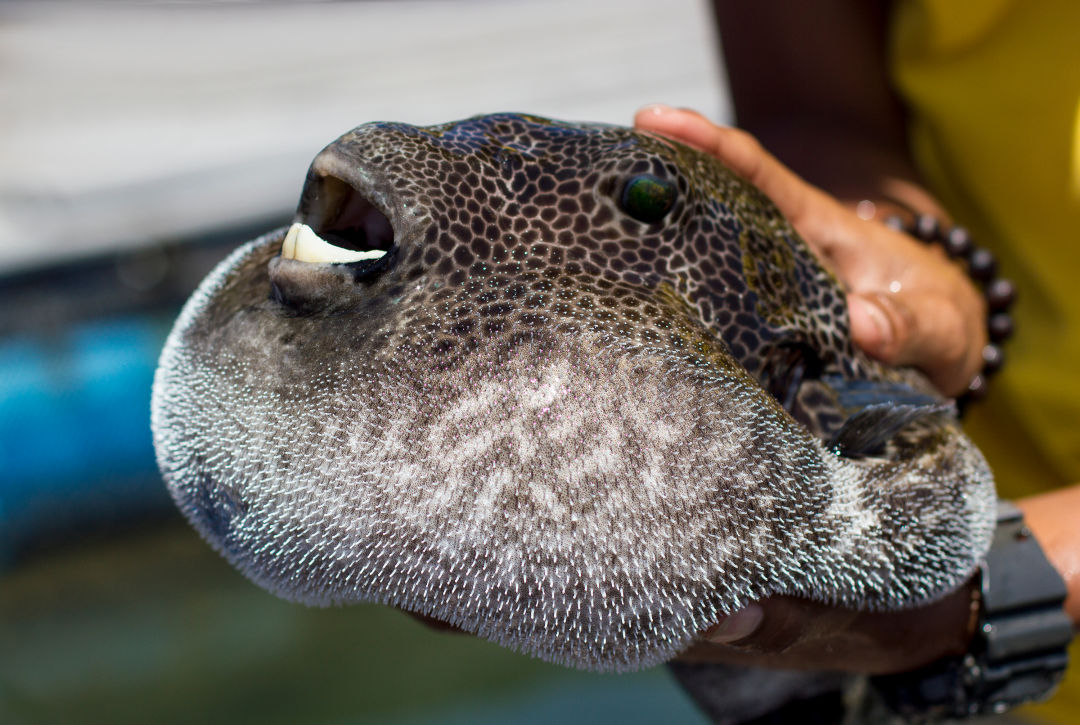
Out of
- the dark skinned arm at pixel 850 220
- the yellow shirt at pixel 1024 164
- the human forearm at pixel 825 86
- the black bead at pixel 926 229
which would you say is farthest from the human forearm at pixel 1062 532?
the human forearm at pixel 825 86

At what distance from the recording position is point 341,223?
3.06ft

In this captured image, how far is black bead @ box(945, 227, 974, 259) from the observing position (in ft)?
5.53

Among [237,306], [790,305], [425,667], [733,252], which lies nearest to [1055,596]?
[790,305]

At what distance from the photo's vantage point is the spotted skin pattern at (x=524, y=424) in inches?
30.9

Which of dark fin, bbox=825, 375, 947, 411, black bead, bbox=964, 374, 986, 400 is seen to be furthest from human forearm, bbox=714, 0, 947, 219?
dark fin, bbox=825, 375, 947, 411

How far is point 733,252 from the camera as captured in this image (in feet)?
→ 3.30

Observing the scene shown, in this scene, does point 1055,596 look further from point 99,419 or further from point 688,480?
point 99,419

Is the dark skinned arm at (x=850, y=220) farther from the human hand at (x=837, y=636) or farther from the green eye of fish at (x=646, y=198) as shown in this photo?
the green eye of fish at (x=646, y=198)

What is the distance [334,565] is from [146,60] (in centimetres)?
449

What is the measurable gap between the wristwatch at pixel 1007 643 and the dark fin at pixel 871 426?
0.38 m

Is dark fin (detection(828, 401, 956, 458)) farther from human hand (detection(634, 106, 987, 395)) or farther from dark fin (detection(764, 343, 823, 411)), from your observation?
human hand (detection(634, 106, 987, 395))

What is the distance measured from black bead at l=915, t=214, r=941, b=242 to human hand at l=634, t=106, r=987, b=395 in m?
0.02

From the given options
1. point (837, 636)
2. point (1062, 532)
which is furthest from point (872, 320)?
point (1062, 532)

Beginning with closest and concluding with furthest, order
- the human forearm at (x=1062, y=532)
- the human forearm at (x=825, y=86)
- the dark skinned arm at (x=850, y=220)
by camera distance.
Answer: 1. the dark skinned arm at (x=850, y=220)
2. the human forearm at (x=1062, y=532)
3. the human forearm at (x=825, y=86)
